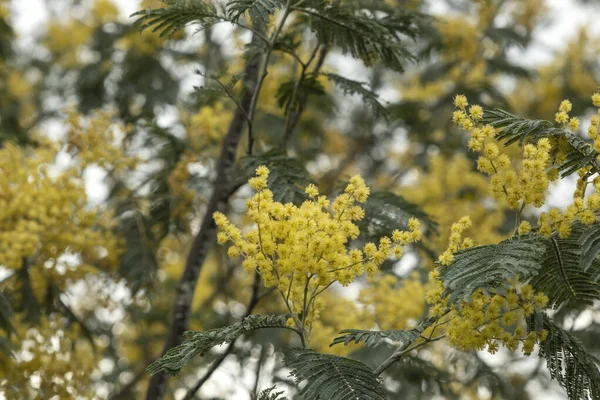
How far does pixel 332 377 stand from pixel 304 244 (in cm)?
47

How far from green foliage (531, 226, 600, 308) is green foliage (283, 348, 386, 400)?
76 cm

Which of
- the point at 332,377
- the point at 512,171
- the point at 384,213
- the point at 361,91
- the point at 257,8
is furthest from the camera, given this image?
Answer: the point at 361,91

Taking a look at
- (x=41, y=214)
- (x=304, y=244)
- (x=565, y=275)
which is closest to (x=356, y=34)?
(x=304, y=244)

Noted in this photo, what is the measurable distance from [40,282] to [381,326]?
207 centimetres

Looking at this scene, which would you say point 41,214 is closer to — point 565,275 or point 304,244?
point 304,244

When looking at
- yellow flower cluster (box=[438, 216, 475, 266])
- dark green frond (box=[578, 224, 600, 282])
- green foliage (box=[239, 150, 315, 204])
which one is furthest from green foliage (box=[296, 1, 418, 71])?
dark green frond (box=[578, 224, 600, 282])

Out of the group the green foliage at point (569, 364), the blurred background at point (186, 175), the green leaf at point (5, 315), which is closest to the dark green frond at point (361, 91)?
the blurred background at point (186, 175)

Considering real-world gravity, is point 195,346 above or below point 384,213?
below

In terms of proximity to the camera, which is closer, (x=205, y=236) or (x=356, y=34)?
(x=356, y=34)

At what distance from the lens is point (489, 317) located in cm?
274

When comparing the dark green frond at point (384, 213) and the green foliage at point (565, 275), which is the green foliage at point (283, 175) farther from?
the green foliage at point (565, 275)

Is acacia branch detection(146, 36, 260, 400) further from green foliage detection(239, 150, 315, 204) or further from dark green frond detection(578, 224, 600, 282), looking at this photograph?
dark green frond detection(578, 224, 600, 282)

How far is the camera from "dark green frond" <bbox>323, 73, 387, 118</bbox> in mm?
3969

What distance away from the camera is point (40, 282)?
4.61 metres
